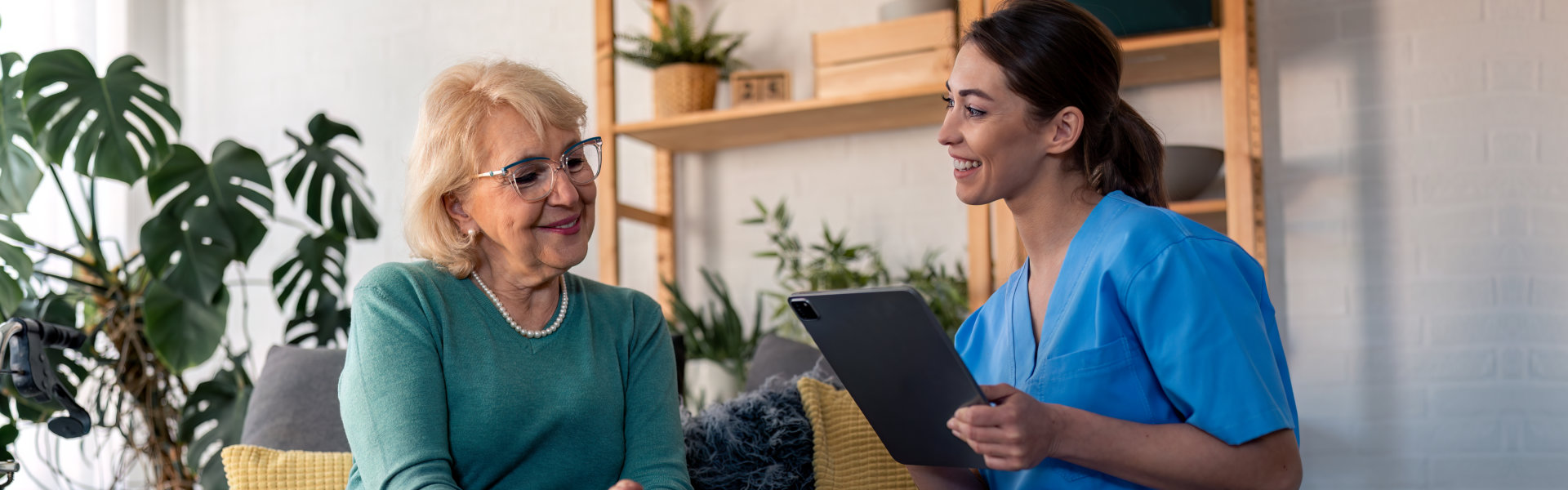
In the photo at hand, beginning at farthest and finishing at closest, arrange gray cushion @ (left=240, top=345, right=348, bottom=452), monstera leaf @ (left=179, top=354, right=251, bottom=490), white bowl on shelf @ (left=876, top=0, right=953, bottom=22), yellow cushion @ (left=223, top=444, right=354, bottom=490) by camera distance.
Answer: white bowl on shelf @ (left=876, top=0, right=953, bottom=22), monstera leaf @ (left=179, top=354, right=251, bottom=490), gray cushion @ (left=240, top=345, right=348, bottom=452), yellow cushion @ (left=223, top=444, right=354, bottom=490)

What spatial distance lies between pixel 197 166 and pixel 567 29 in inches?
49.3

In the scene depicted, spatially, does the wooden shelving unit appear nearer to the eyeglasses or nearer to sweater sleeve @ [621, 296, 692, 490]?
sweater sleeve @ [621, 296, 692, 490]

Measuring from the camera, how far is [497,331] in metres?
1.33

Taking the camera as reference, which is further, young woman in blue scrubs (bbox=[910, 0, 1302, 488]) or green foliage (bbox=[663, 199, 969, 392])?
green foliage (bbox=[663, 199, 969, 392])

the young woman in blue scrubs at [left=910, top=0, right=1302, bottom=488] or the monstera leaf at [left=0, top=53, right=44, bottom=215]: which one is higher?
the monstera leaf at [left=0, top=53, right=44, bottom=215]

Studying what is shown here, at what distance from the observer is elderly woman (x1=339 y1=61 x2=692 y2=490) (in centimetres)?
124

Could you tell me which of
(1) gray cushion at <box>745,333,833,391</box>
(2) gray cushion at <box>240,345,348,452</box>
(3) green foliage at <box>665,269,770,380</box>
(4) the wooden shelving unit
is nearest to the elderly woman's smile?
(2) gray cushion at <box>240,345,348,452</box>

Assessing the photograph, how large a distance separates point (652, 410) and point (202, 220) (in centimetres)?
160

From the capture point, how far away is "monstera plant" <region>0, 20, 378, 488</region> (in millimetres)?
2418

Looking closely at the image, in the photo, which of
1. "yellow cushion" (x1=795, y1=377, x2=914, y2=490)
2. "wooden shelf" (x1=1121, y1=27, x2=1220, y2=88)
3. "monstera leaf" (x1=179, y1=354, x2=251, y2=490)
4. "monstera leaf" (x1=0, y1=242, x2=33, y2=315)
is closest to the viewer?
"yellow cushion" (x1=795, y1=377, x2=914, y2=490)

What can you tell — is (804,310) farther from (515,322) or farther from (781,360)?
(781,360)

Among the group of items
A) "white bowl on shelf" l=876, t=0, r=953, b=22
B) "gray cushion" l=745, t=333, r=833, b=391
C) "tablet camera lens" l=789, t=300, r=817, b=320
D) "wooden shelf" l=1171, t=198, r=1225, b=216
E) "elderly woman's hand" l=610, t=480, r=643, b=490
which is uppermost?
"white bowl on shelf" l=876, t=0, r=953, b=22

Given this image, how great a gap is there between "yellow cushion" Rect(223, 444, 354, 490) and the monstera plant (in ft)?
3.07

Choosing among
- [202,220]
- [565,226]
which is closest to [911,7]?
[565,226]
